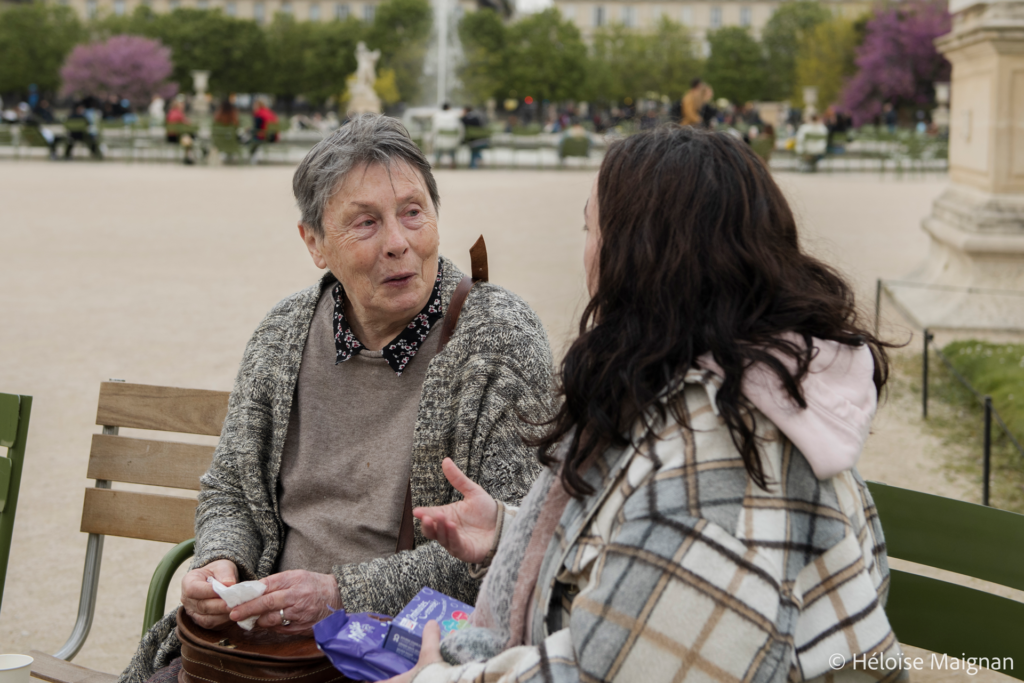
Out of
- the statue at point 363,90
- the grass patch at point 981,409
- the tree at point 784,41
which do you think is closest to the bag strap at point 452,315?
the grass patch at point 981,409

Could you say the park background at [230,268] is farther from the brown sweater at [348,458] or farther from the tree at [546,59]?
the tree at [546,59]

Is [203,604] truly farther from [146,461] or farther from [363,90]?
[363,90]

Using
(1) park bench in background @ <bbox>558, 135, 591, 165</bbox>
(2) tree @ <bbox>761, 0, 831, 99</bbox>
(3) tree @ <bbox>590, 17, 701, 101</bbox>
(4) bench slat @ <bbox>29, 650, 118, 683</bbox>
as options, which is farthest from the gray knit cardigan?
(2) tree @ <bbox>761, 0, 831, 99</bbox>

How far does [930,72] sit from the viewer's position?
4122 cm

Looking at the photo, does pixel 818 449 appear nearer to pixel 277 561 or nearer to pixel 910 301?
pixel 277 561

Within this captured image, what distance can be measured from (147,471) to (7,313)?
18.9 ft

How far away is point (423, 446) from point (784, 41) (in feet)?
268

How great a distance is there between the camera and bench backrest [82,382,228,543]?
8.09 feet

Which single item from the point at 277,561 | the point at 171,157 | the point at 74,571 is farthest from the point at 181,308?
the point at 171,157

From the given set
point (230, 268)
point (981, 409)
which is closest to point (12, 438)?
point (981, 409)

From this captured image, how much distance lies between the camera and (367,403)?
205 centimetres

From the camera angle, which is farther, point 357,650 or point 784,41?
point 784,41

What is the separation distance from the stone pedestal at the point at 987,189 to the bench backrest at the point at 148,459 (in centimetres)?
523

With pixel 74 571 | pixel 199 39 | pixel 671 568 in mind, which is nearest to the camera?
pixel 671 568
